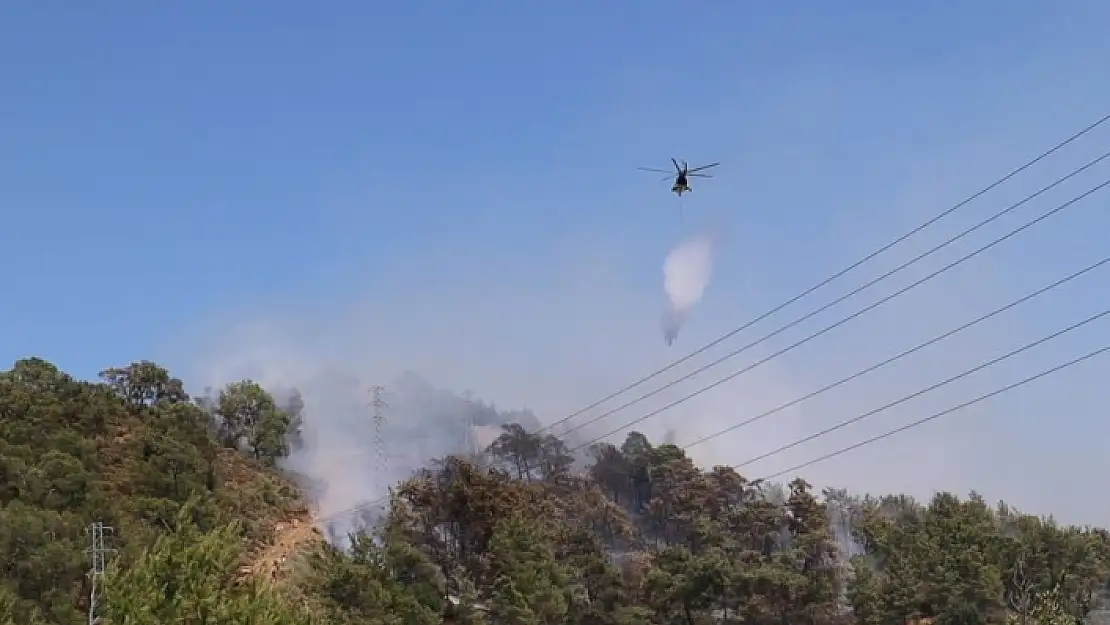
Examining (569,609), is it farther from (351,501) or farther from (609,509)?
(351,501)

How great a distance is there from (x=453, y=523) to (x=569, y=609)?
1134 cm

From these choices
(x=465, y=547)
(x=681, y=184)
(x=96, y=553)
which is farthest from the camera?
(x=465, y=547)

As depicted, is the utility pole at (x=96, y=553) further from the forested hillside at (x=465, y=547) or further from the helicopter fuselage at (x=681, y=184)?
the helicopter fuselage at (x=681, y=184)

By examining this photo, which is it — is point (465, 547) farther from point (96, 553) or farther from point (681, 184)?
point (681, 184)

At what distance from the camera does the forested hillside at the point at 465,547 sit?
62.2 metres


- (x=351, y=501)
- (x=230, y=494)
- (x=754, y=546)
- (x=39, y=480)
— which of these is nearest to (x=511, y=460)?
(x=351, y=501)

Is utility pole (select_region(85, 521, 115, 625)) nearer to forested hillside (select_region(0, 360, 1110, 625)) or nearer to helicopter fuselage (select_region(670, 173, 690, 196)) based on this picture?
forested hillside (select_region(0, 360, 1110, 625))

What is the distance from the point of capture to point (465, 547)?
7894 cm

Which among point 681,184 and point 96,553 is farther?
point 96,553

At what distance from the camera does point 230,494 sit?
84.6 m

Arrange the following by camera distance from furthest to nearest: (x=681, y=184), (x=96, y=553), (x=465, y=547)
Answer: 1. (x=465, y=547)
2. (x=96, y=553)
3. (x=681, y=184)

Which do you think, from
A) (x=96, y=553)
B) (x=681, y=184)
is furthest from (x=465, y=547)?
(x=681, y=184)

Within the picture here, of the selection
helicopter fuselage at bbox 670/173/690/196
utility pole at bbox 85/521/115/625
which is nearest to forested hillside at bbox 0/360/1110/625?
utility pole at bbox 85/521/115/625

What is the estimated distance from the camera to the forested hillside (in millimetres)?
62156
